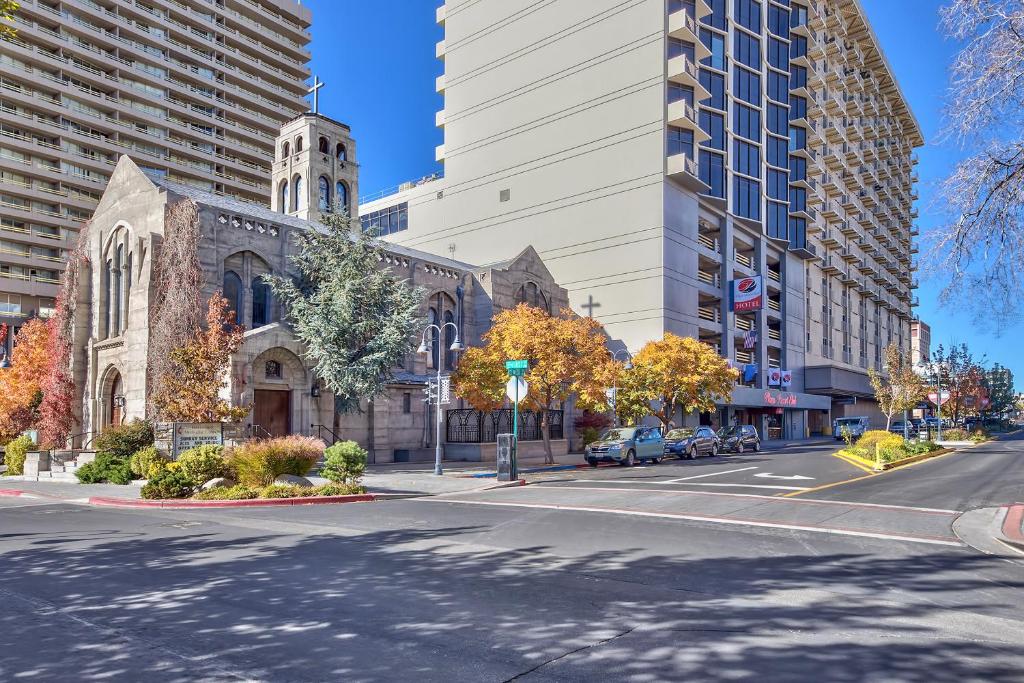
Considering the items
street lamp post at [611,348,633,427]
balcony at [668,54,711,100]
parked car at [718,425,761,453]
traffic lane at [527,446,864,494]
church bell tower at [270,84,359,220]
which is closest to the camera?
traffic lane at [527,446,864,494]

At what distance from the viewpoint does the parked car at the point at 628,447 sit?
3222 centimetres

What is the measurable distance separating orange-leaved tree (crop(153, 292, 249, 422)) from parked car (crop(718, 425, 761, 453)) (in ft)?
91.8

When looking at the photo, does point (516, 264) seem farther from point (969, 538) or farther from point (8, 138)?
point (8, 138)

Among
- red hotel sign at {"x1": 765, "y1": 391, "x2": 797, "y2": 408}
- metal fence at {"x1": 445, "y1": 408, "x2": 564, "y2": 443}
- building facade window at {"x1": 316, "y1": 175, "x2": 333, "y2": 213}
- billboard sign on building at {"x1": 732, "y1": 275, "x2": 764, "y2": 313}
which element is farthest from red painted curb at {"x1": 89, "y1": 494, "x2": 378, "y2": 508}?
red hotel sign at {"x1": 765, "y1": 391, "x2": 797, "y2": 408}

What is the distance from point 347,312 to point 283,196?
77.1 ft

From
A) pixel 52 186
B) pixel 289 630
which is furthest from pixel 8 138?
pixel 289 630

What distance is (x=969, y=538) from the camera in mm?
12703

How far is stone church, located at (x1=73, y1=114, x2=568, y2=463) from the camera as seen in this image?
2884 cm

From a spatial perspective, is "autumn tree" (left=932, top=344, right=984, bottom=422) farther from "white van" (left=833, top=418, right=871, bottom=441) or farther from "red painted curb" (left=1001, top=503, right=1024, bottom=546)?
"red painted curb" (left=1001, top=503, right=1024, bottom=546)

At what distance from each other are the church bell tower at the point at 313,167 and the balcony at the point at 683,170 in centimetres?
2190

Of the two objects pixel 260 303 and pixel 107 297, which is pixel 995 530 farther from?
pixel 107 297

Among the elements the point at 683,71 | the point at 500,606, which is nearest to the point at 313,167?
the point at 683,71

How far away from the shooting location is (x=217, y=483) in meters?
19.0

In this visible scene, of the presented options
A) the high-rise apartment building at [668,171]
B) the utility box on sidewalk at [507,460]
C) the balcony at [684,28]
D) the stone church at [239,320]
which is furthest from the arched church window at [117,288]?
the balcony at [684,28]
